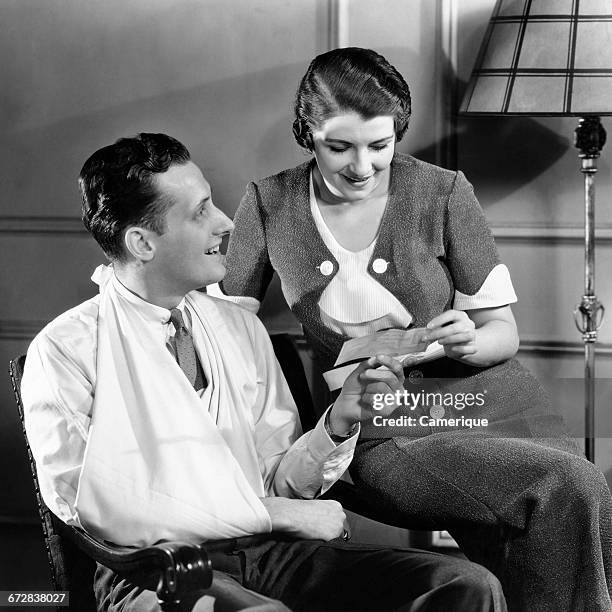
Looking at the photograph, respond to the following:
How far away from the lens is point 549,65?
2.20 meters

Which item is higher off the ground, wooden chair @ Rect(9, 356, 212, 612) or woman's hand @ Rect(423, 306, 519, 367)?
woman's hand @ Rect(423, 306, 519, 367)

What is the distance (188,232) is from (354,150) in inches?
14.9

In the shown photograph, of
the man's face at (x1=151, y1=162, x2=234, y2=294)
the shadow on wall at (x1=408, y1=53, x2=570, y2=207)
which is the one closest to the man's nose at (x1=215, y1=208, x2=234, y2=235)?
the man's face at (x1=151, y1=162, x2=234, y2=294)

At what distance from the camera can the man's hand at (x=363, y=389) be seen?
6.04 ft

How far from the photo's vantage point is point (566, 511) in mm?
1841

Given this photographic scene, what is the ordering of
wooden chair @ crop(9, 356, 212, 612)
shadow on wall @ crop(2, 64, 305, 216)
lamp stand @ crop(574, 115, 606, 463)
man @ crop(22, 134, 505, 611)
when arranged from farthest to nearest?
shadow on wall @ crop(2, 64, 305, 216)
lamp stand @ crop(574, 115, 606, 463)
man @ crop(22, 134, 505, 611)
wooden chair @ crop(9, 356, 212, 612)

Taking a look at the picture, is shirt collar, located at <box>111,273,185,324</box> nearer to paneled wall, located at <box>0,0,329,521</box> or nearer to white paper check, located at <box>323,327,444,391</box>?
white paper check, located at <box>323,327,444,391</box>

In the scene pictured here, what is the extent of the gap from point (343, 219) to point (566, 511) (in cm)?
76

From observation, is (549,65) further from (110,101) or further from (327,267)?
(110,101)

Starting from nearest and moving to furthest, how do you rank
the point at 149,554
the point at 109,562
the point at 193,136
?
the point at 149,554, the point at 109,562, the point at 193,136

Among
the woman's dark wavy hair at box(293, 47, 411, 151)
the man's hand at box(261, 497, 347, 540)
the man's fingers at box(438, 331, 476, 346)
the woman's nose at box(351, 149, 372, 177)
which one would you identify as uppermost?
the woman's dark wavy hair at box(293, 47, 411, 151)

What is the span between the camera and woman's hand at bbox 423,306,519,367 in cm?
188

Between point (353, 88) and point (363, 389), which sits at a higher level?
point (353, 88)

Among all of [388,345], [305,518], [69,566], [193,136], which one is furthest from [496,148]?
[69,566]
